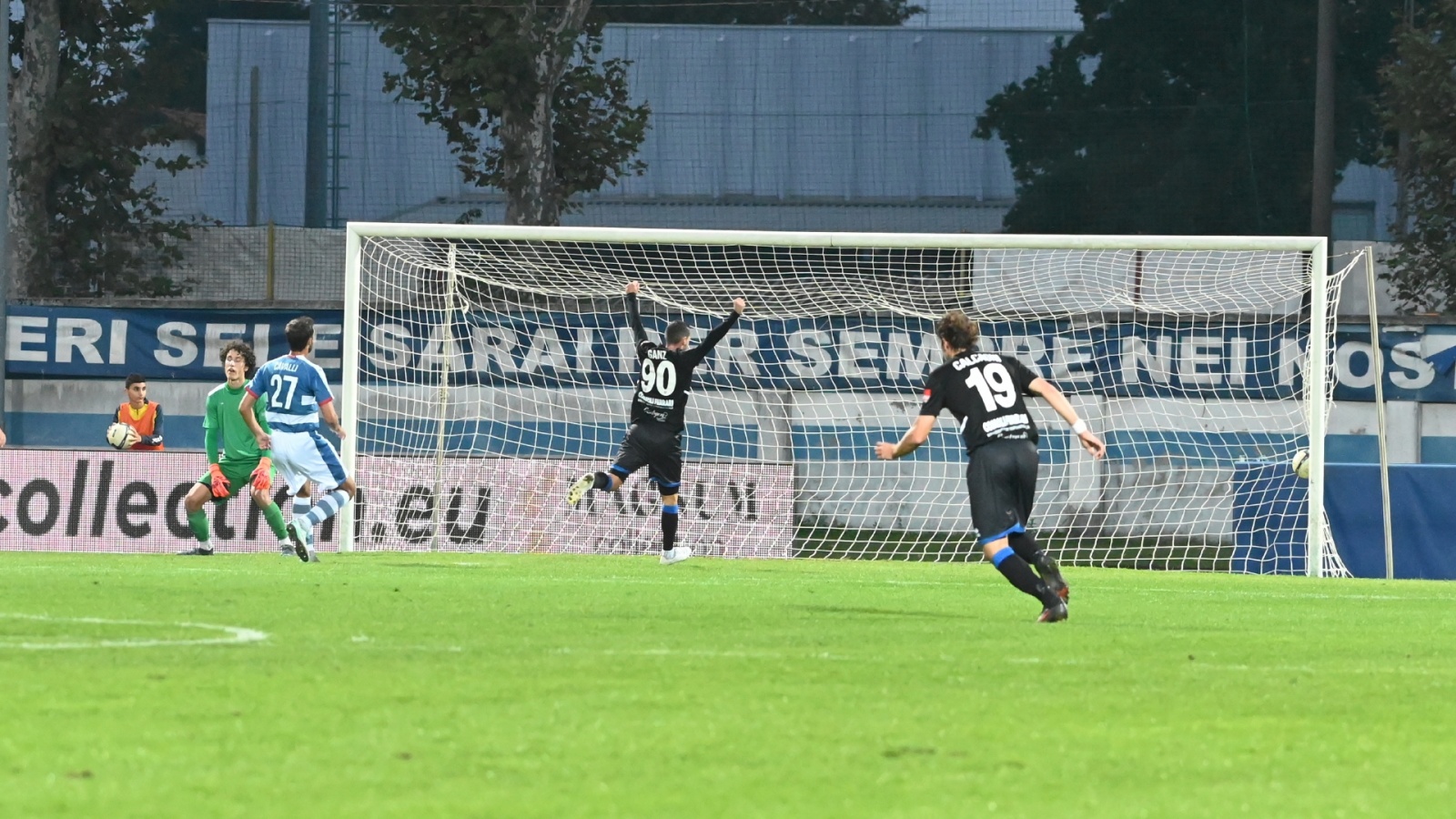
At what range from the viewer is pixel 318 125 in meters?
31.7

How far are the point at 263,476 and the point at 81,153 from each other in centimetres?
1249

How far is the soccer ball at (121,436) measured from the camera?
62.9ft

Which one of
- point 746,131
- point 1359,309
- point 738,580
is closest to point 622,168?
point 746,131

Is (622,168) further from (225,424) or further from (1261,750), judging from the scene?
(1261,750)

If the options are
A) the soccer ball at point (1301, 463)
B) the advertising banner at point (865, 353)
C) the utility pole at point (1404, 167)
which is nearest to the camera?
the soccer ball at point (1301, 463)

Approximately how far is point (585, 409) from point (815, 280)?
2.84m

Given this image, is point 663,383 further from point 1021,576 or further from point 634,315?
point 1021,576

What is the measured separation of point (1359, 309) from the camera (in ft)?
96.0

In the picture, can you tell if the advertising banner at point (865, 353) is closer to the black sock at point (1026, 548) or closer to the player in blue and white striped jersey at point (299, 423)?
the player in blue and white striped jersey at point (299, 423)

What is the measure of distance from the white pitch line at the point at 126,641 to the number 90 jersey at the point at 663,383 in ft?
24.3

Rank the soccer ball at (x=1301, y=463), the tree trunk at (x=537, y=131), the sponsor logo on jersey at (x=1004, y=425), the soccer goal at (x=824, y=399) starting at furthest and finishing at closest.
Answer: the tree trunk at (x=537, y=131), the soccer goal at (x=824, y=399), the soccer ball at (x=1301, y=463), the sponsor logo on jersey at (x=1004, y=425)

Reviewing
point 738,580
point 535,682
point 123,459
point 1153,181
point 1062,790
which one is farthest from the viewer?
point 1153,181

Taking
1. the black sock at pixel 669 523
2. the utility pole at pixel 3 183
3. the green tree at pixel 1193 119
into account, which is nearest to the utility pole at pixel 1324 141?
the green tree at pixel 1193 119

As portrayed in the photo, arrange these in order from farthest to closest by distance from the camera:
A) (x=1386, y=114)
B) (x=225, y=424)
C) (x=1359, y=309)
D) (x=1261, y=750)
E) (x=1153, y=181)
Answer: (x=1153, y=181) → (x=1359, y=309) → (x=1386, y=114) → (x=225, y=424) → (x=1261, y=750)
